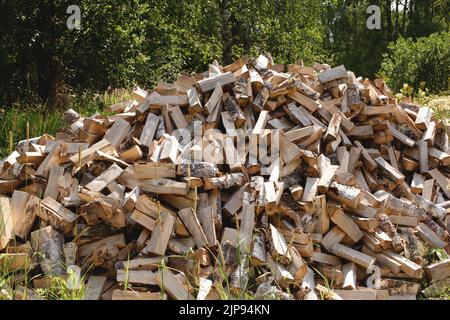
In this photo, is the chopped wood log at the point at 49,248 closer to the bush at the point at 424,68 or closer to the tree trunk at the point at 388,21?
the bush at the point at 424,68

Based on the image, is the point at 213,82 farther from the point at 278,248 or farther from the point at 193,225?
the point at 278,248

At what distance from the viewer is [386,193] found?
162 inches

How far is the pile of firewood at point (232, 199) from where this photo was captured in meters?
3.20

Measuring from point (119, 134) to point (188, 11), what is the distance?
7837 millimetres

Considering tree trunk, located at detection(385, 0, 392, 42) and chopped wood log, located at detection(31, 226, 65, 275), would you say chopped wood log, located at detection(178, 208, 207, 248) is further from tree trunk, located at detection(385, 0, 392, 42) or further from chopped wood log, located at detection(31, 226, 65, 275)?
tree trunk, located at detection(385, 0, 392, 42)

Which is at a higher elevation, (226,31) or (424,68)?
(226,31)

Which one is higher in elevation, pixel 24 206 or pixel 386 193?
pixel 24 206

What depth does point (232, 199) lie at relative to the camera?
353 cm

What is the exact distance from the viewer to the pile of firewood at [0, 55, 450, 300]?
3.20 meters

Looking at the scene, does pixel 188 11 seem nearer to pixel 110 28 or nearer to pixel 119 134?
pixel 110 28

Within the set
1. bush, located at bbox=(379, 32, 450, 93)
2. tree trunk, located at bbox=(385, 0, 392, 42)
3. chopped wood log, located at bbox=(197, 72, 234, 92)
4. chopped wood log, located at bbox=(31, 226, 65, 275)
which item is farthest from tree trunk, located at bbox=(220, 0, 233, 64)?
tree trunk, located at bbox=(385, 0, 392, 42)

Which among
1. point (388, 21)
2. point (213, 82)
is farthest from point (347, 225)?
point (388, 21)

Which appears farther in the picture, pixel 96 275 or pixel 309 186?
pixel 309 186
